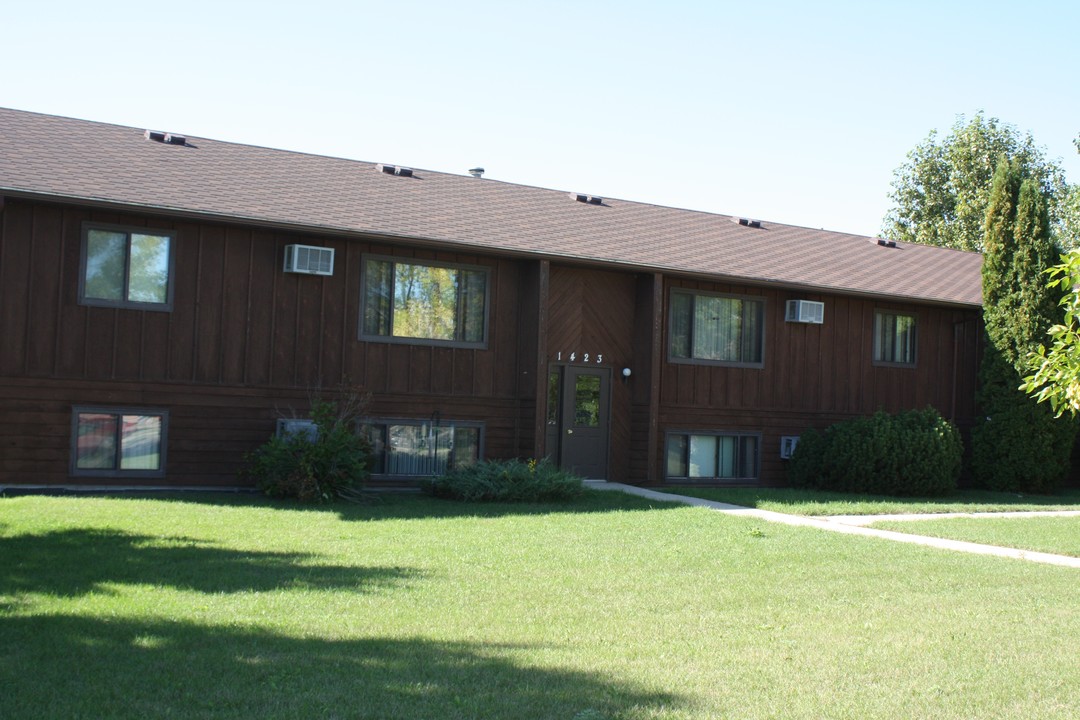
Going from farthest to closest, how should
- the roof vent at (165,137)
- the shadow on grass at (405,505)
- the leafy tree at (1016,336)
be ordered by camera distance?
the leafy tree at (1016,336), the roof vent at (165,137), the shadow on grass at (405,505)

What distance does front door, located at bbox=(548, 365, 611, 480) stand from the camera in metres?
18.9

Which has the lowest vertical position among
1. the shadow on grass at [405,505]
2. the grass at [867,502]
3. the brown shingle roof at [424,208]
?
the shadow on grass at [405,505]

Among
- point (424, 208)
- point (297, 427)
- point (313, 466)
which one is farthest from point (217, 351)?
point (424, 208)

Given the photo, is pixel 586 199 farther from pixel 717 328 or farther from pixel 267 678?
pixel 267 678

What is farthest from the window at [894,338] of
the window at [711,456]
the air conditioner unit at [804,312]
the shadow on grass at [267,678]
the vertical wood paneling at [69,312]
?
the shadow on grass at [267,678]

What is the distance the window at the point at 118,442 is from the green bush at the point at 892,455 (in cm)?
1092

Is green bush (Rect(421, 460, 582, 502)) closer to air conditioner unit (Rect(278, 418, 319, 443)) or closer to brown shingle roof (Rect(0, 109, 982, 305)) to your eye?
air conditioner unit (Rect(278, 418, 319, 443))

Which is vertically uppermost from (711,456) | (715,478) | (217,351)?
(217,351)

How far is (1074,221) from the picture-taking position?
149ft

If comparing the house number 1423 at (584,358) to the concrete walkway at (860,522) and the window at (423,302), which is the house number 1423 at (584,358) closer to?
the window at (423,302)

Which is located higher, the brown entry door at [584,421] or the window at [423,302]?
the window at [423,302]

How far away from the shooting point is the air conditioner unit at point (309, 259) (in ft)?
53.4

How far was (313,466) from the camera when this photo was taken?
583 inches

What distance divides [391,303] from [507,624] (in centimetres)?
1035
